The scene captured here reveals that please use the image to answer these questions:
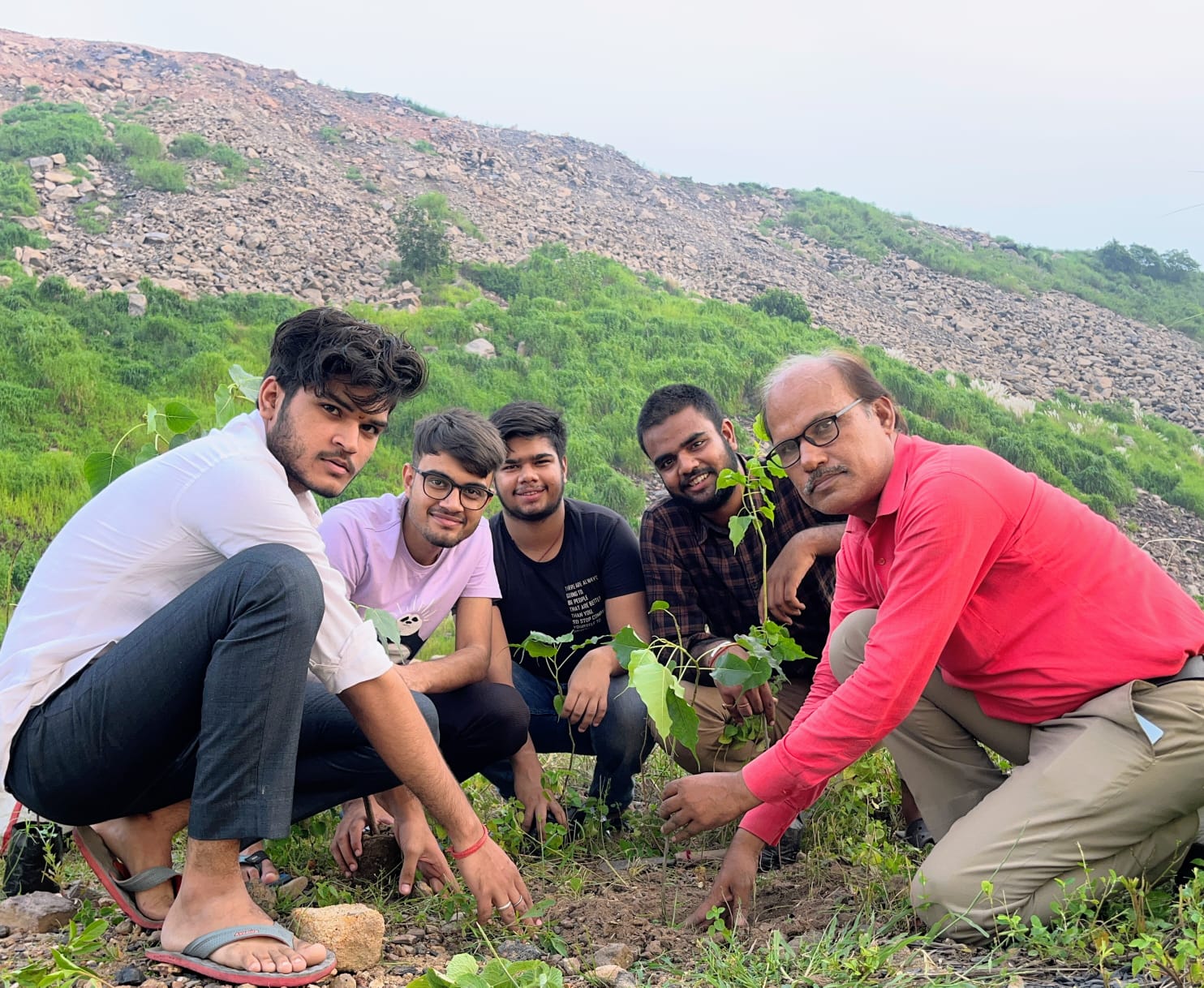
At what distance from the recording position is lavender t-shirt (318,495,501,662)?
111 inches

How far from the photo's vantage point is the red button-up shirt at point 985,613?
1.94 m

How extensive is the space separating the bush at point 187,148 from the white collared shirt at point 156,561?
2060 centimetres

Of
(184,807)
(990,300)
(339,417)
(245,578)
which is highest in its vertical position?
(990,300)

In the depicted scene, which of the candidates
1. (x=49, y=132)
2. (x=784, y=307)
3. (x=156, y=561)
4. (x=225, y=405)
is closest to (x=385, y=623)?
(x=156, y=561)

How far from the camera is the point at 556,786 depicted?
2.89 metres

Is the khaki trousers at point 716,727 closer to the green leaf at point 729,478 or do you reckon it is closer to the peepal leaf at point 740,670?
the peepal leaf at point 740,670

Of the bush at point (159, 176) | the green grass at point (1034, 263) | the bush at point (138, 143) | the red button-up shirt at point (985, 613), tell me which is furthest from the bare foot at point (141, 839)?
the green grass at point (1034, 263)

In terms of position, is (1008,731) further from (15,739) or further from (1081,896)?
(15,739)

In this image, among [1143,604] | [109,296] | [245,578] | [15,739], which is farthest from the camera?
[109,296]

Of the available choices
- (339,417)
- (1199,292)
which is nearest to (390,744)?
(339,417)

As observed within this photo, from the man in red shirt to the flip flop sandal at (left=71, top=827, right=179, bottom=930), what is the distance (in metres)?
1.00

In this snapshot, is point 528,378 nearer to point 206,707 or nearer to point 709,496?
point 709,496

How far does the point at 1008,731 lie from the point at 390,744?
134 cm

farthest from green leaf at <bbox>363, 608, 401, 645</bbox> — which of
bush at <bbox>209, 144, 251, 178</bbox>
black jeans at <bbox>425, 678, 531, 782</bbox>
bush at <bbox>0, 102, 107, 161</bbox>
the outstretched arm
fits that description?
bush at <bbox>209, 144, 251, 178</bbox>
